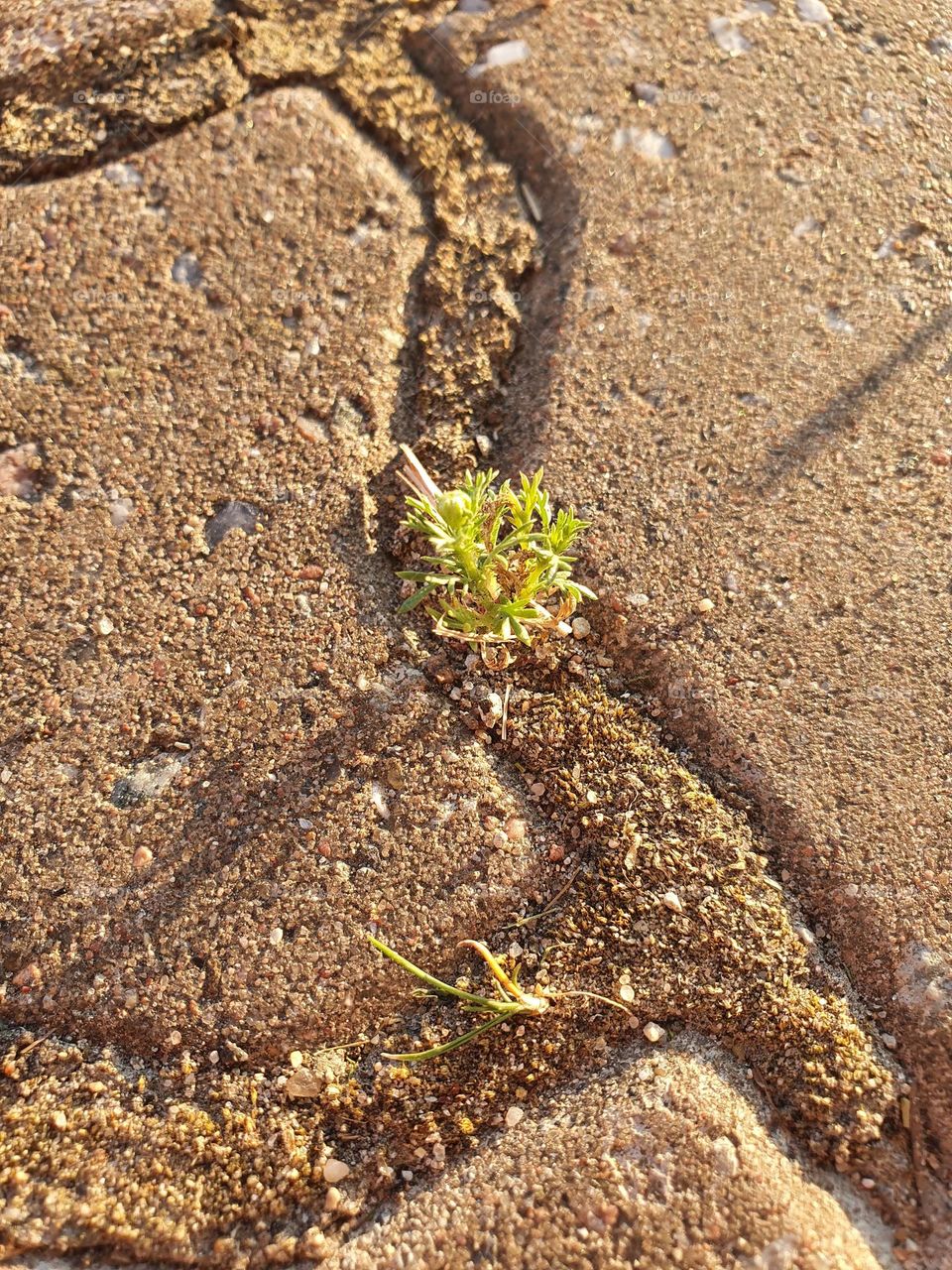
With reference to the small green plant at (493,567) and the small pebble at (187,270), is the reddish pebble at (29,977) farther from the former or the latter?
the small pebble at (187,270)

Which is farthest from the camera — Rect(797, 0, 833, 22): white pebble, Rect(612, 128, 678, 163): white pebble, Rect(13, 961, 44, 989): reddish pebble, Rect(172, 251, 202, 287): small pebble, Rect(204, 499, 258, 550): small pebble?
Rect(797, 0, 833, 22): white pebble

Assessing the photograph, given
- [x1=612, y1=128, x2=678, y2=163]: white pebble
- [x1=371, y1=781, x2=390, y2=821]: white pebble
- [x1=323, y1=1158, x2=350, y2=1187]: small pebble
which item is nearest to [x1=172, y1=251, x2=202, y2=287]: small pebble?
[x1=612, y1=128, x2=678, y2=163]: white pebble

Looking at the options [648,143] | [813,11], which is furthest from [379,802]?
[813,11]

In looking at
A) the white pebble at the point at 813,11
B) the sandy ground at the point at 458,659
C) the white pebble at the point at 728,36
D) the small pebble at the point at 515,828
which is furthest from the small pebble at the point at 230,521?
the white pebble at the point at 813,11

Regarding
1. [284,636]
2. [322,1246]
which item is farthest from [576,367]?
[322,1246]

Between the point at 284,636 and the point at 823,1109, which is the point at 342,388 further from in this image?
the point at 823,1109

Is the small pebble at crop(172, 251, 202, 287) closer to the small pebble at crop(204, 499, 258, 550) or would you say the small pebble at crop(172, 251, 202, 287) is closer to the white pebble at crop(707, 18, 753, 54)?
the small pebble at crop(204, 499, 258, 550)

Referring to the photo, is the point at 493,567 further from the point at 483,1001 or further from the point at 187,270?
the point at 187,270
